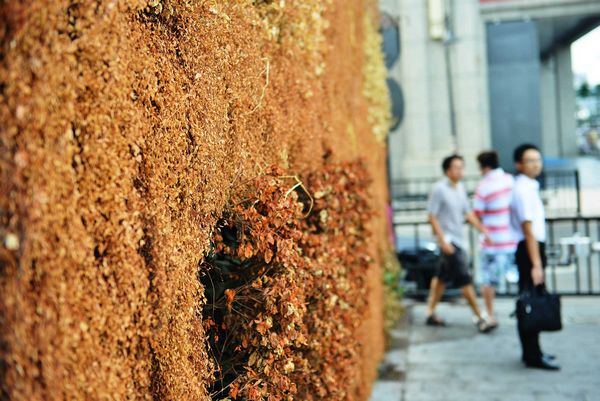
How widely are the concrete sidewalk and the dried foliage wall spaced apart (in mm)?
3985

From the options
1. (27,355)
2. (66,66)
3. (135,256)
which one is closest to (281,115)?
(135,256)

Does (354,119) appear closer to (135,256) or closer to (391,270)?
(391,270)

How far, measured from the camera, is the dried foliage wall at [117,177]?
64.6 inches

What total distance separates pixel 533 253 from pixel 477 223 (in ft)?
7.16

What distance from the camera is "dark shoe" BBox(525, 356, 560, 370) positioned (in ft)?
24.7

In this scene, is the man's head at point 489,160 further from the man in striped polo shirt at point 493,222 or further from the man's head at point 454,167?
the man's head at point 454,167

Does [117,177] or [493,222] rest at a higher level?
[117,177]

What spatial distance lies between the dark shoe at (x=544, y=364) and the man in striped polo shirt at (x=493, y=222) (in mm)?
1685

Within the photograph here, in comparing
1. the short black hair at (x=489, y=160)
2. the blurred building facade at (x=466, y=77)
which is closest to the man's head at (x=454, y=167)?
the short black hair at (x=489, y=160)

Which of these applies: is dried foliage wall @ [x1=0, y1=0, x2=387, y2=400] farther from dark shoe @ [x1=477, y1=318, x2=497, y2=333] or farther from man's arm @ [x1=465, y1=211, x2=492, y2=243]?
dark shoe @ [x1=477, y1=318, x2=497, y2=333]

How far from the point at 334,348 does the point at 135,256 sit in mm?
2484

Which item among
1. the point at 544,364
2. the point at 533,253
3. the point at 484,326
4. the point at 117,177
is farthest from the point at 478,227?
the point at 117,177

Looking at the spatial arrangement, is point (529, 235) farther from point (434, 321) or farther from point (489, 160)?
point (434, 321)

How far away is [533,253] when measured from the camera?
286 inches
